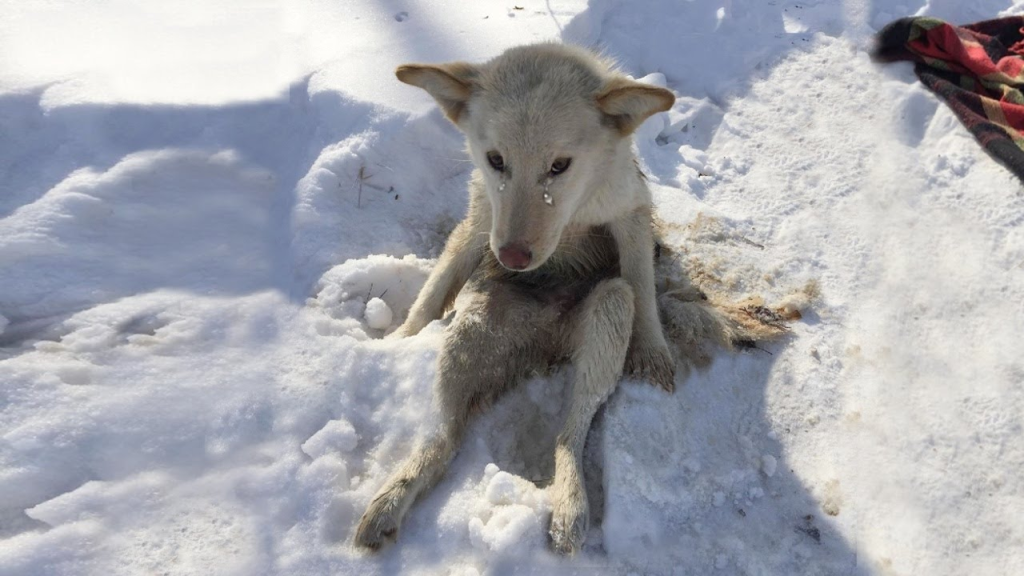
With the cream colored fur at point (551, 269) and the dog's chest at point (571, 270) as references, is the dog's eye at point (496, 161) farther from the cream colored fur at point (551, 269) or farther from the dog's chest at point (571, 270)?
the dog's chest at point (571, 270)

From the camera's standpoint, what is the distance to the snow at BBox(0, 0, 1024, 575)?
2.70m

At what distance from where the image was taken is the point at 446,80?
3111 mm

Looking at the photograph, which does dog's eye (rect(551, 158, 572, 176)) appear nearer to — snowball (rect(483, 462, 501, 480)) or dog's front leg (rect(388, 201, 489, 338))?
dog's front leg (rect(388, 201, 489, 338))

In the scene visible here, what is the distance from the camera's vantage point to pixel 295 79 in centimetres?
447

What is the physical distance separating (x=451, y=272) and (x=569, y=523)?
1.57m

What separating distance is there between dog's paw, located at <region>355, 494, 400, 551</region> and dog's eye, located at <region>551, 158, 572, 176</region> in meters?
1.59

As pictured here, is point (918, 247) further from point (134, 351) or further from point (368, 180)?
point (134, 351)


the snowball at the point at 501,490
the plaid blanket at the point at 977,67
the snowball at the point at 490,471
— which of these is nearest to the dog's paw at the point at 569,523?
the snowball at the point at 501,490

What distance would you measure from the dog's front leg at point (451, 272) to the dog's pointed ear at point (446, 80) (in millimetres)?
578

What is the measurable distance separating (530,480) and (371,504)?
759 mm

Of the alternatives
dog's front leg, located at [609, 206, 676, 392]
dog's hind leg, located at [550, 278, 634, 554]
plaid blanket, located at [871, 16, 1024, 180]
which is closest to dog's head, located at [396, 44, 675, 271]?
dog's front leg, located at [609, 206, 676, 392]

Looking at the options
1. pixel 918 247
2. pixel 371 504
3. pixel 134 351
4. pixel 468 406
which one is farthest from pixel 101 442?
pixel 918 247

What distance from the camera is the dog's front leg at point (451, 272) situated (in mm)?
3555

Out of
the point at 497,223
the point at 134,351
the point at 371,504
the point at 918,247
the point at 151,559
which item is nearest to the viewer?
the point at 151,559
